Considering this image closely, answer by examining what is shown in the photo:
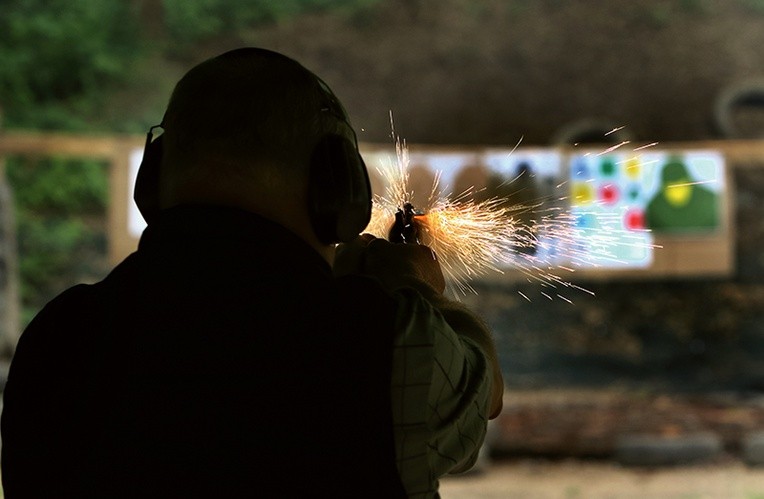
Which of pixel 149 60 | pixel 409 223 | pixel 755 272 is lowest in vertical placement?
pixel 755 272

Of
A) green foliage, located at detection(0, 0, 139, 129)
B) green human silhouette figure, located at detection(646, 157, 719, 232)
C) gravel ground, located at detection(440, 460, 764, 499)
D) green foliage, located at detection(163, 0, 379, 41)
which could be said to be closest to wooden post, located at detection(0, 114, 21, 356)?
green foliage, located at detection(0, 0, 139, 129)

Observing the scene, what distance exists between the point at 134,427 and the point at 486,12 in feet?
16.7

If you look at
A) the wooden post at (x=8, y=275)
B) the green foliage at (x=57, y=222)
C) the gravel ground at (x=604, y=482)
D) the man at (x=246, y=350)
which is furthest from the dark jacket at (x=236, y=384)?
the green foliage at (x=57, y=222)

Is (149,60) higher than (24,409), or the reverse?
(149,60)

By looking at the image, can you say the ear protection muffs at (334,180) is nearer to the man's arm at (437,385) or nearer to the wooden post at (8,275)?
the man's arm at (437,385)

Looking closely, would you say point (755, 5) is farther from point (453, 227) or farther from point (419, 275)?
point (419, 275)

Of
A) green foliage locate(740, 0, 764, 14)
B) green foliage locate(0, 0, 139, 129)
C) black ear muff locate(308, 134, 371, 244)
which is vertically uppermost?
green foliage locate(740, 0, 764, 14)

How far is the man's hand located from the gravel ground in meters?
2.92

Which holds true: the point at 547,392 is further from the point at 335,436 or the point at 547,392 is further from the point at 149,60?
the point at 335,436

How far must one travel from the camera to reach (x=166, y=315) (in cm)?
56

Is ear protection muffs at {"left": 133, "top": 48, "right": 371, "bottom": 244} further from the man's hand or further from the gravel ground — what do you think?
the gravel ground

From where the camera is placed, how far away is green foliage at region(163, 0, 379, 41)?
4.94 metres

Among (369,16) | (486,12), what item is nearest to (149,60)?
(369,16)

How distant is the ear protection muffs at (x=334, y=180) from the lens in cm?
61
